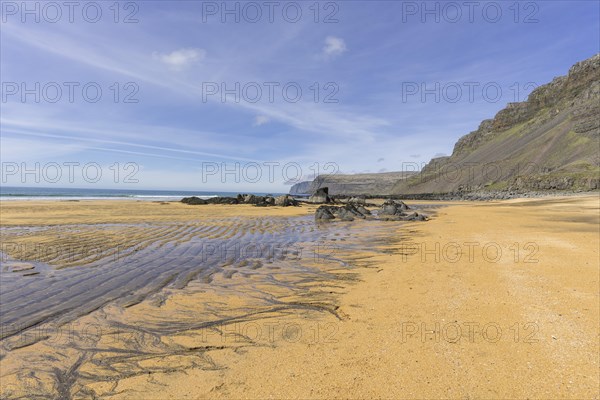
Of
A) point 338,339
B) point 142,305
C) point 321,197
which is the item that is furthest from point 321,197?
point 338,339

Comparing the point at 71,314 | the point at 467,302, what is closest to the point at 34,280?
the point at 71,314

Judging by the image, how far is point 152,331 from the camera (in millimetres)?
5152

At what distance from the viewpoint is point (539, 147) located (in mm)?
90312

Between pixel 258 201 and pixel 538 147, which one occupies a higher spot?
pixel 538 147

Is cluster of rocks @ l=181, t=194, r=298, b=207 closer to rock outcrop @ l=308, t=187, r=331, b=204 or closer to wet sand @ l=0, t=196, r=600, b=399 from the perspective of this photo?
rock outcrop @ l=308, t=187, r=331, b=204

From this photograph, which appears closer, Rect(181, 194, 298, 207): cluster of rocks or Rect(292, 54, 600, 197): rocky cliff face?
Rect(181, 194, 298, 207): cluster of rocks

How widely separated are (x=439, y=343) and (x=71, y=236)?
1655 cm

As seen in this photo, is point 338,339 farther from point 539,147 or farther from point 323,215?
point 539,147

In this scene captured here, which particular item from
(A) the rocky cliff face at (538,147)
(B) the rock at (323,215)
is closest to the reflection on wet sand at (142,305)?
(B) the rock at (323,215)

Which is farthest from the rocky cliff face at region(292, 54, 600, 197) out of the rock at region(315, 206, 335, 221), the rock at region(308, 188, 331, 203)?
the rock at region(315, 206, 335, 221)

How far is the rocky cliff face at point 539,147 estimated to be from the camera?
6781 centimetres

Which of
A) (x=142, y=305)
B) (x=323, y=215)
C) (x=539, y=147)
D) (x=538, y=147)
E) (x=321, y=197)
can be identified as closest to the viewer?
(x=142, y=305)

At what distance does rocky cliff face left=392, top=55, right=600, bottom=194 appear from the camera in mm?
67812

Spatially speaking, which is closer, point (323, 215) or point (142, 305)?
point (142, 305)
